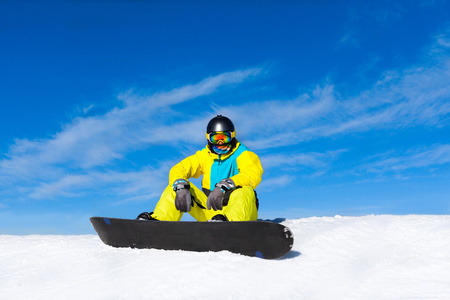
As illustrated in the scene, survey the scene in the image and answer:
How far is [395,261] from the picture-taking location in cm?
433

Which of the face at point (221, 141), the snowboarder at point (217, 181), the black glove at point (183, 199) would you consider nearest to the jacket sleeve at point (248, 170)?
the snowboarder at point (217, 181)

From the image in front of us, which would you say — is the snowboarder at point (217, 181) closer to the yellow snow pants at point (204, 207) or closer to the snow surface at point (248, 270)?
the yellow snow pants at point (204, 207)

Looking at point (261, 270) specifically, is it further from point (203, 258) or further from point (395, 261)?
point (395, 261)

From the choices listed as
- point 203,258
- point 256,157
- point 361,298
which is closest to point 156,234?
point 203,258

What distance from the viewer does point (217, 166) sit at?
5.46 metres

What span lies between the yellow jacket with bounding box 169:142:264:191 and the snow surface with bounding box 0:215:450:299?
3.43 feet

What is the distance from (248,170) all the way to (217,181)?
1.88 feet

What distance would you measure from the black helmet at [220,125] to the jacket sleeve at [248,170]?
408 mm

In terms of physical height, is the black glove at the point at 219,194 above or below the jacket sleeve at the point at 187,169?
below

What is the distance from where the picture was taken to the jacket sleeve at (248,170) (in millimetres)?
4918

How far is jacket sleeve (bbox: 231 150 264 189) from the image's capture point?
4.92 meters

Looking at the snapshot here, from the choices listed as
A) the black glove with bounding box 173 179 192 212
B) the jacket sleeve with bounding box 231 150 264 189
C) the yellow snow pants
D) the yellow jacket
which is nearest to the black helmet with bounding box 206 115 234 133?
the yellow jacket

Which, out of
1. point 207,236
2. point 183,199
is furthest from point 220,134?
point 207,236

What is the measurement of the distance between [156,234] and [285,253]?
1.41 metres
